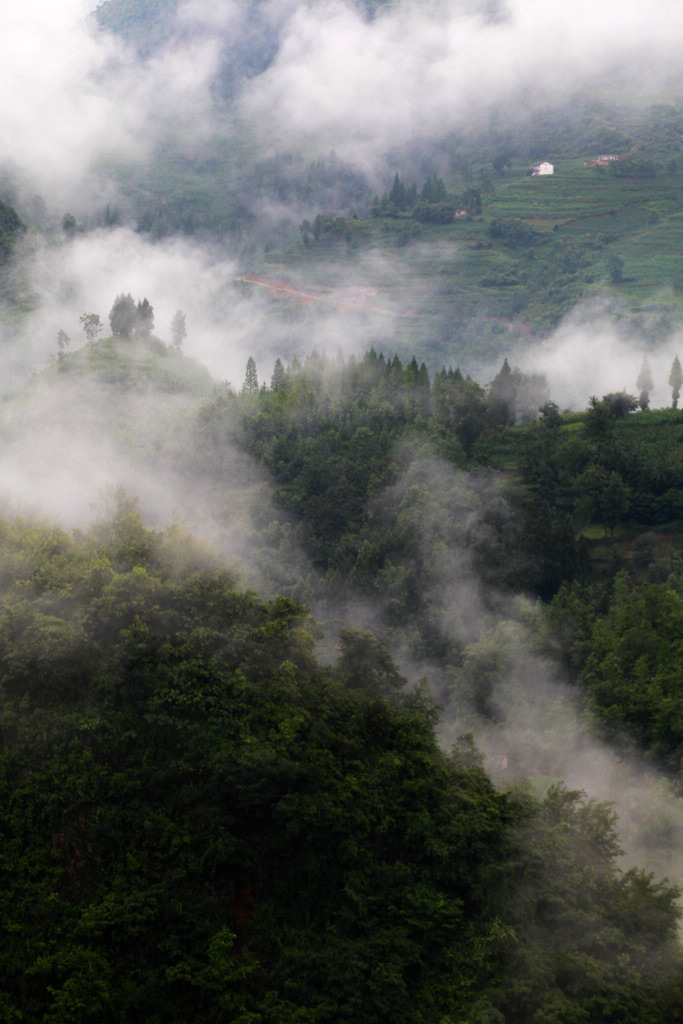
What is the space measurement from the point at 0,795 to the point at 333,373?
7346 centimetres

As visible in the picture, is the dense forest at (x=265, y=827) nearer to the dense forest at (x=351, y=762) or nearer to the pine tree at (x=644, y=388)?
the dense forest at (x=351, y=762)

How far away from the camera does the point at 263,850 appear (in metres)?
35.5

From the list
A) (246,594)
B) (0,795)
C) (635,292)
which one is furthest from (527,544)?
(635,292)

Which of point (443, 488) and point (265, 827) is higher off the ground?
point (443, 488)

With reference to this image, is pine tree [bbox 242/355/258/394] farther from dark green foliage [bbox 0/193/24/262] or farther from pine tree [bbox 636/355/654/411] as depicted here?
dark green foliage [bbox 0/193/24/262]

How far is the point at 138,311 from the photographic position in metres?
138

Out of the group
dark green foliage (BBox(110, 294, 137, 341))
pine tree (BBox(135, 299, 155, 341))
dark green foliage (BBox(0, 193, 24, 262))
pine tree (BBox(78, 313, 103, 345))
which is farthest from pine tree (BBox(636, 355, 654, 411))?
dark green foliage (BBox(0, 193, 24, 262))

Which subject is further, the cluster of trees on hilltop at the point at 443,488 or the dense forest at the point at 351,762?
the cluster of trees on hilltop at the point at 443,488

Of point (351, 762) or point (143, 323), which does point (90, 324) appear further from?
point (351, 762)

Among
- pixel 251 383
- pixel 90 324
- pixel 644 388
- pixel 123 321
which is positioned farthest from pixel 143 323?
pixel 644 388

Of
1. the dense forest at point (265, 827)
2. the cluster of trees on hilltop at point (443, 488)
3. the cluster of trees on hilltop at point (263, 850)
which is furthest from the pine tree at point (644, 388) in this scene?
the cluster of trees on hilltop at point (263, 850)

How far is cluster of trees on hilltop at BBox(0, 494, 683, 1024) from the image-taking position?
30.1m

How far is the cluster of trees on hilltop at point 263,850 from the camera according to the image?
30141mm

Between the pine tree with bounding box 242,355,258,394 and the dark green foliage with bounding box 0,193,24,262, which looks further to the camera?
the dark green foliage with bounding box 0,193,24,262
